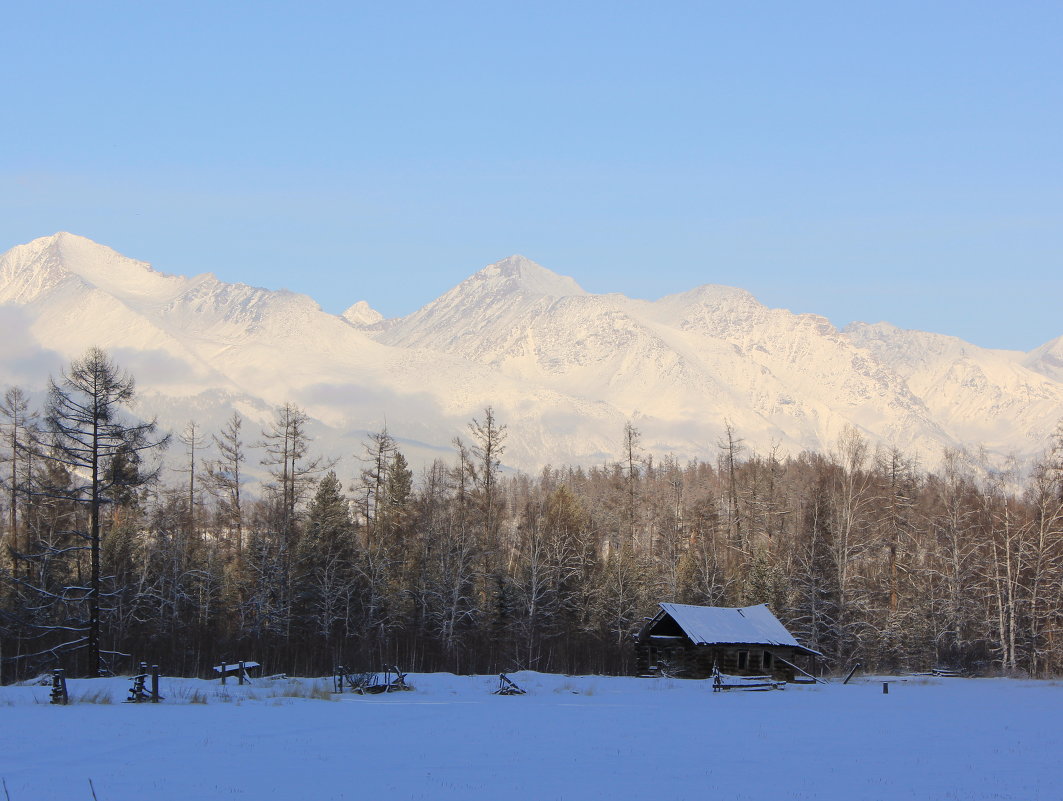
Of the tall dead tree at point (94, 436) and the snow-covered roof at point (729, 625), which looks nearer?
the tall dead tree at point (94, 436)

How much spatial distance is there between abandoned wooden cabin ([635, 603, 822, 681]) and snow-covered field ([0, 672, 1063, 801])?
13.8 m

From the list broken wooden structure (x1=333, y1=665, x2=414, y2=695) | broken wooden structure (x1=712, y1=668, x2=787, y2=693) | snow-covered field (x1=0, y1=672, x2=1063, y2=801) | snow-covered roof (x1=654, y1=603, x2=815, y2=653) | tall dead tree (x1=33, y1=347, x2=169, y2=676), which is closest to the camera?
snow-covered field (x1=0, y1=672, x2=1063, y2=801)

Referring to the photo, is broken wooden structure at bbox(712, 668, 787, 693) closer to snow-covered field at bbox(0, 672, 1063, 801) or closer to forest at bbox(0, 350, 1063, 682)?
snow-covered field at bbox(0, 672, 1063, 801)

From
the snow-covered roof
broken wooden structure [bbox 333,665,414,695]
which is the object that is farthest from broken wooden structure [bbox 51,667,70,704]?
the snow-covered roof

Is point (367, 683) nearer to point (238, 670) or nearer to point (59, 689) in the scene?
point (238, 670)

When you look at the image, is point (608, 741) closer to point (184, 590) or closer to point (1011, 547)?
point (184, 590)

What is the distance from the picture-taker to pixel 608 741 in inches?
1083

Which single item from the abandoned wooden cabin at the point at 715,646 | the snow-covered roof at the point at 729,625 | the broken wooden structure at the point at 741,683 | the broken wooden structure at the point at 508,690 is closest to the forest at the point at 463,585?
the snow-covered roof at the point at 729,625

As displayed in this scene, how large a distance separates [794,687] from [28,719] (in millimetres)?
36616

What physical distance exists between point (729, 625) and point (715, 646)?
200 cm

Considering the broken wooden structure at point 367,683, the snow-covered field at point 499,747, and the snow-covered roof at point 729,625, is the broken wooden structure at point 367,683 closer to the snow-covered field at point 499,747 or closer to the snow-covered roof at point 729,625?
the snow-covered field at point 499,747

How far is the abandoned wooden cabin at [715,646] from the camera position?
2210 inches

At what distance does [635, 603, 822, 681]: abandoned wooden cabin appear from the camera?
184 ft

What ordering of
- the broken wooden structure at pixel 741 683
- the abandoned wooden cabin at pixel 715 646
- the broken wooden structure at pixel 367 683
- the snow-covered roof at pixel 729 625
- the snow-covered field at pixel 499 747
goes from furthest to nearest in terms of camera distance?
1. the abandoned wooden cabin at pixel 715 646
2. the snow-covered roof at pixel 729 625
3. the broken wooden structure at pixel 741 683
4. the broken wooden structure at pixel 367 683
5. the snow-covered field at pixel 499 747
